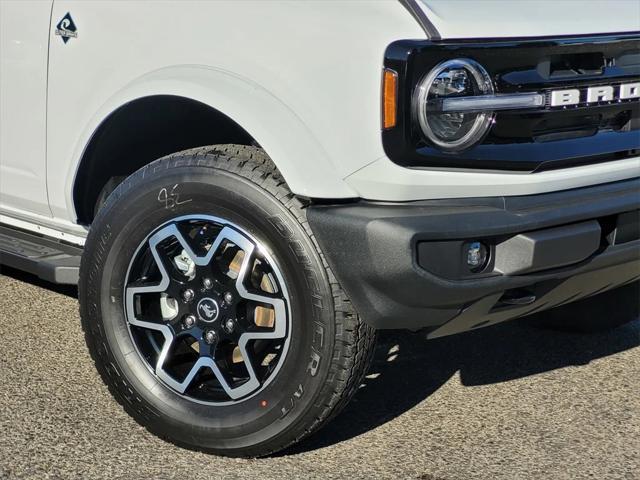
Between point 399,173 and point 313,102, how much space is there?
0.98 feet

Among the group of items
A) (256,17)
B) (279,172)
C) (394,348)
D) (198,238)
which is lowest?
(394,348)

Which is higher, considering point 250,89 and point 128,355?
point 250,89

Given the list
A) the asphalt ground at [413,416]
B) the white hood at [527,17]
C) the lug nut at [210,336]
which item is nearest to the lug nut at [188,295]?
the lug nut at [210,336]

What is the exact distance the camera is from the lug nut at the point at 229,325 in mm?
3334

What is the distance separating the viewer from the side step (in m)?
3.72

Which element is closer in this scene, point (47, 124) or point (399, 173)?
point (399, 173)

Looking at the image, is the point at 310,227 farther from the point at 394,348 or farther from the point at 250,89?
the point at 394,348

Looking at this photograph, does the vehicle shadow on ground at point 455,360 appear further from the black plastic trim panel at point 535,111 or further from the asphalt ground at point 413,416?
the black plastic trim panel at point 535,111

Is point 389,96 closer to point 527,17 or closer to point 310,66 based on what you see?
point 310,66

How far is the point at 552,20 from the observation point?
3162mm

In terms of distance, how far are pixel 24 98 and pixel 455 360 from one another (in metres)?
1.80

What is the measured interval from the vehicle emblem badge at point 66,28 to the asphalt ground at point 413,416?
Result: 46.1 inches

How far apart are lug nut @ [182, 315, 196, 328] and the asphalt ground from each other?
1.24ft

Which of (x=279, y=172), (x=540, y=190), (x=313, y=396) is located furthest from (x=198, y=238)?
(x=540, y=190)
